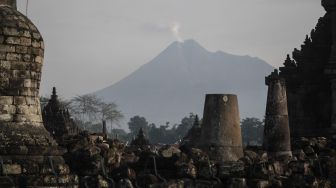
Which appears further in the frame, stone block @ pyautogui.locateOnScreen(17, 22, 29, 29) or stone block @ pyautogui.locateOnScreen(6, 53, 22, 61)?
stone block @ pyautogui.locateOnScreen(17, 22, 29, 29)

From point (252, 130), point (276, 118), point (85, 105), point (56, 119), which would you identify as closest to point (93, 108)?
point (85, 105)

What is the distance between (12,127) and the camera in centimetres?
1366

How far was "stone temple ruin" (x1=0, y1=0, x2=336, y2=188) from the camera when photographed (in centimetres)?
1362

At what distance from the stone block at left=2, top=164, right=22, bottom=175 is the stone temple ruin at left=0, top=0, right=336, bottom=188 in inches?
0.6

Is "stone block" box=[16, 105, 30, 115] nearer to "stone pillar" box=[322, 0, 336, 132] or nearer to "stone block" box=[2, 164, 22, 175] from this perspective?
"stone block" box=[2, 164, 22, 175]

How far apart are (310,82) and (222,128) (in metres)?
12.5

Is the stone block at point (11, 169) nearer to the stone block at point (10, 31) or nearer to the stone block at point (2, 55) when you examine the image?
the stone block at point (2, 55)

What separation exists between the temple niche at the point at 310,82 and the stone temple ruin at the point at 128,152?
7.94 metres

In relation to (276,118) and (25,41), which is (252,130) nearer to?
(276,118)

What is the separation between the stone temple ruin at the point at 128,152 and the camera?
13.6 meters

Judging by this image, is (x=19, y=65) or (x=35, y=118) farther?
(x=35, y=118)

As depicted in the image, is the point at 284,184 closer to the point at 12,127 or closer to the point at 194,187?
the point at 194,187

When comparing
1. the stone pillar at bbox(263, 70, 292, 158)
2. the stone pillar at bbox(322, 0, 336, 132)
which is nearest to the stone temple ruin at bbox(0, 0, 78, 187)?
the stone pillar at bbox(263, 70, 292, 158)

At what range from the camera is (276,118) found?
71.8ft
